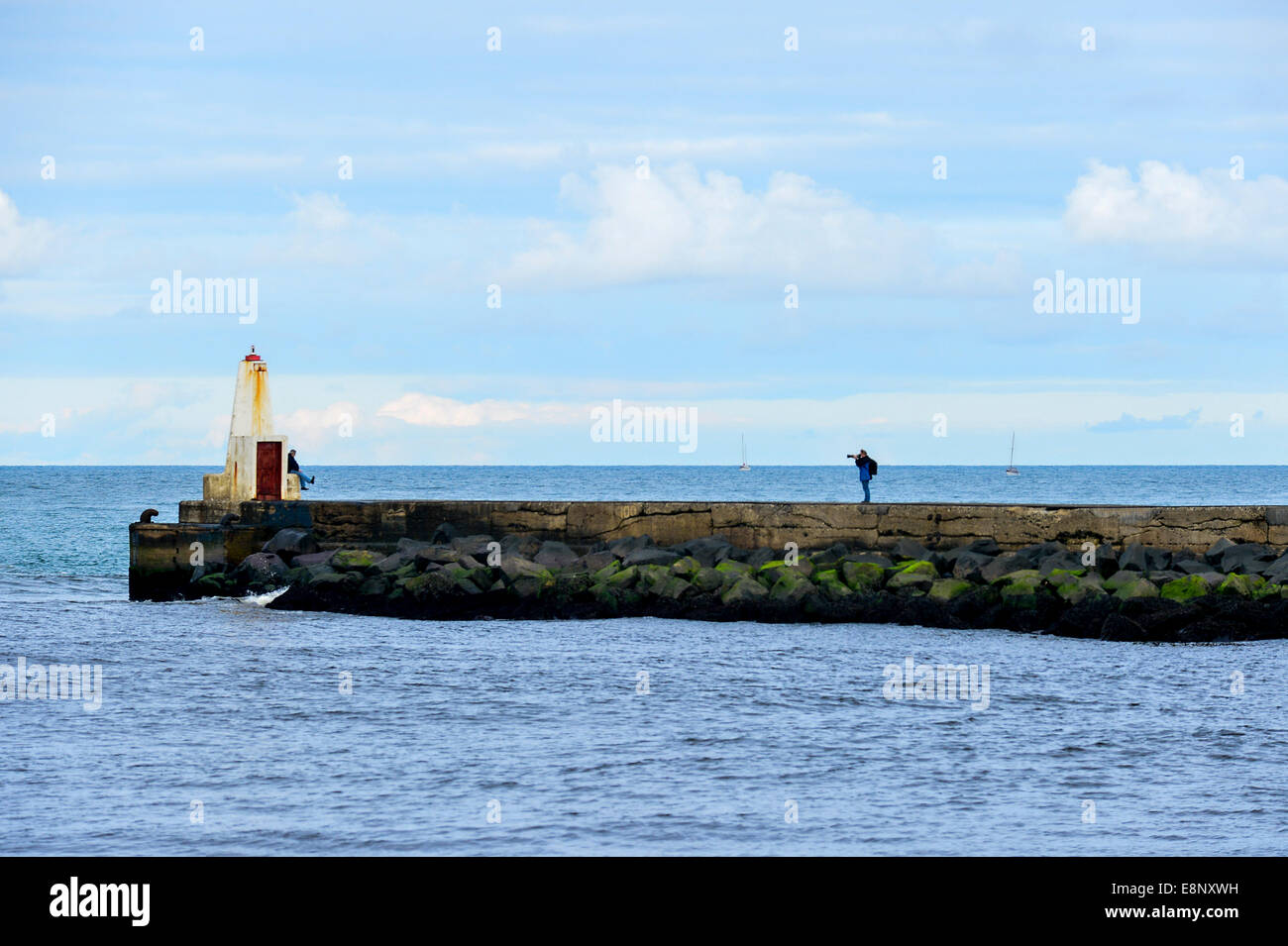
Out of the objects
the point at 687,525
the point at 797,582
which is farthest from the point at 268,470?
the point at 797,582

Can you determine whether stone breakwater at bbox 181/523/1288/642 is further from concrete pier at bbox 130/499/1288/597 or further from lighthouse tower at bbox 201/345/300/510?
lighthouse tower at bbox 201/345/300/510

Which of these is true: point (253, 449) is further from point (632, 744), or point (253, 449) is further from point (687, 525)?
point (632, 744)

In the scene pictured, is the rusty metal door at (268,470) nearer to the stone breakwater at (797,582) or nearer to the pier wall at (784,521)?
the pier wall at (784,521)

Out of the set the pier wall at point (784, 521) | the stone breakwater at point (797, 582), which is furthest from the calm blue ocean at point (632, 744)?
the pier wall at point (784, 521)

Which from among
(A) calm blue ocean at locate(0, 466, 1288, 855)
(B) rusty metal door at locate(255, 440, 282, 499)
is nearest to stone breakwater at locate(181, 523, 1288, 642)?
(A) calm blue ocean at locate(0, 466, 1288, 855)

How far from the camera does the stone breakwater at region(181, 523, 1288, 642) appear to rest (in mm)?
16500

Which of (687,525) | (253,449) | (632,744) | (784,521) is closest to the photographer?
(632,744)

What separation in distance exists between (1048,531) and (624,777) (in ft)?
36.5

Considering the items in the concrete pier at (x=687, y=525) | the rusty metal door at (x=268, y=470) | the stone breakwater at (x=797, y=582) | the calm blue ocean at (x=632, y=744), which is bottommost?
the calm blue ocean at (x=632, y=744)

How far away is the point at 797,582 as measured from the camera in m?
17.8

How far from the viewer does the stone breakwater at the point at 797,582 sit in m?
16.5

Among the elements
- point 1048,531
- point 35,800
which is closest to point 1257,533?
point 1048,531

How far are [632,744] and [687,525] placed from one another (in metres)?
10.0

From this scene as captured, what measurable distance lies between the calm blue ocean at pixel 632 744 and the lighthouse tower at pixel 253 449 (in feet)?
12.0
